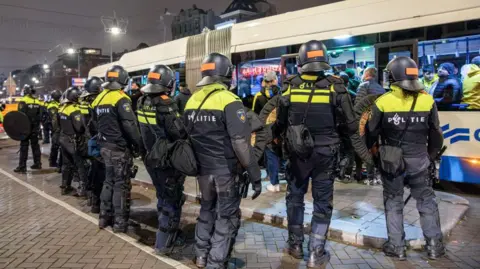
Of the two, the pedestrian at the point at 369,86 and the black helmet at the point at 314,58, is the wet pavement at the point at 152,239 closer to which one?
the black helmet at the point at 314,58

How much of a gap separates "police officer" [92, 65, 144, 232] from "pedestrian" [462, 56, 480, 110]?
5.16m

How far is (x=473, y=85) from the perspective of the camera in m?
6.40


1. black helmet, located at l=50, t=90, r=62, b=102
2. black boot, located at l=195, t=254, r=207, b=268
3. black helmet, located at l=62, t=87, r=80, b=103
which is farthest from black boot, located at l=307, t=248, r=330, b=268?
black helmet, located at l=50, t=90, r=62, b=102

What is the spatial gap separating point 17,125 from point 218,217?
28.0 ft

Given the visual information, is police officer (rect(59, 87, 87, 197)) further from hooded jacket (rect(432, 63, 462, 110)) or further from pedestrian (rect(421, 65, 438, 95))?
hooded jacket (rect(432, 63, 462, 110))

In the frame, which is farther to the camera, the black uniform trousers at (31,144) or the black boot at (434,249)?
the black uniform trousers at (31,144)

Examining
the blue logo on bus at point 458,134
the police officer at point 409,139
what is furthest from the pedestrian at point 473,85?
the police officer at point 409,139

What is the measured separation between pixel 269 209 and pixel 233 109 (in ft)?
8.90

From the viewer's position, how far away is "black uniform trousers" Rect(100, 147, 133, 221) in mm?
5426

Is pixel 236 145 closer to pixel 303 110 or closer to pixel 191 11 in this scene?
pixel 303 110

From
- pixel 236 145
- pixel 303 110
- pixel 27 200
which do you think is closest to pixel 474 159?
pixel 303 110

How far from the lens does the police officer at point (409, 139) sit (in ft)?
13.9

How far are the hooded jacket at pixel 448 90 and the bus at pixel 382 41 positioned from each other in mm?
97

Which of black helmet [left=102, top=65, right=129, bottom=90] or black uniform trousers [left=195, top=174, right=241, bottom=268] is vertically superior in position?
black helmet [left=102, top=65, right=129, bottom=90]
